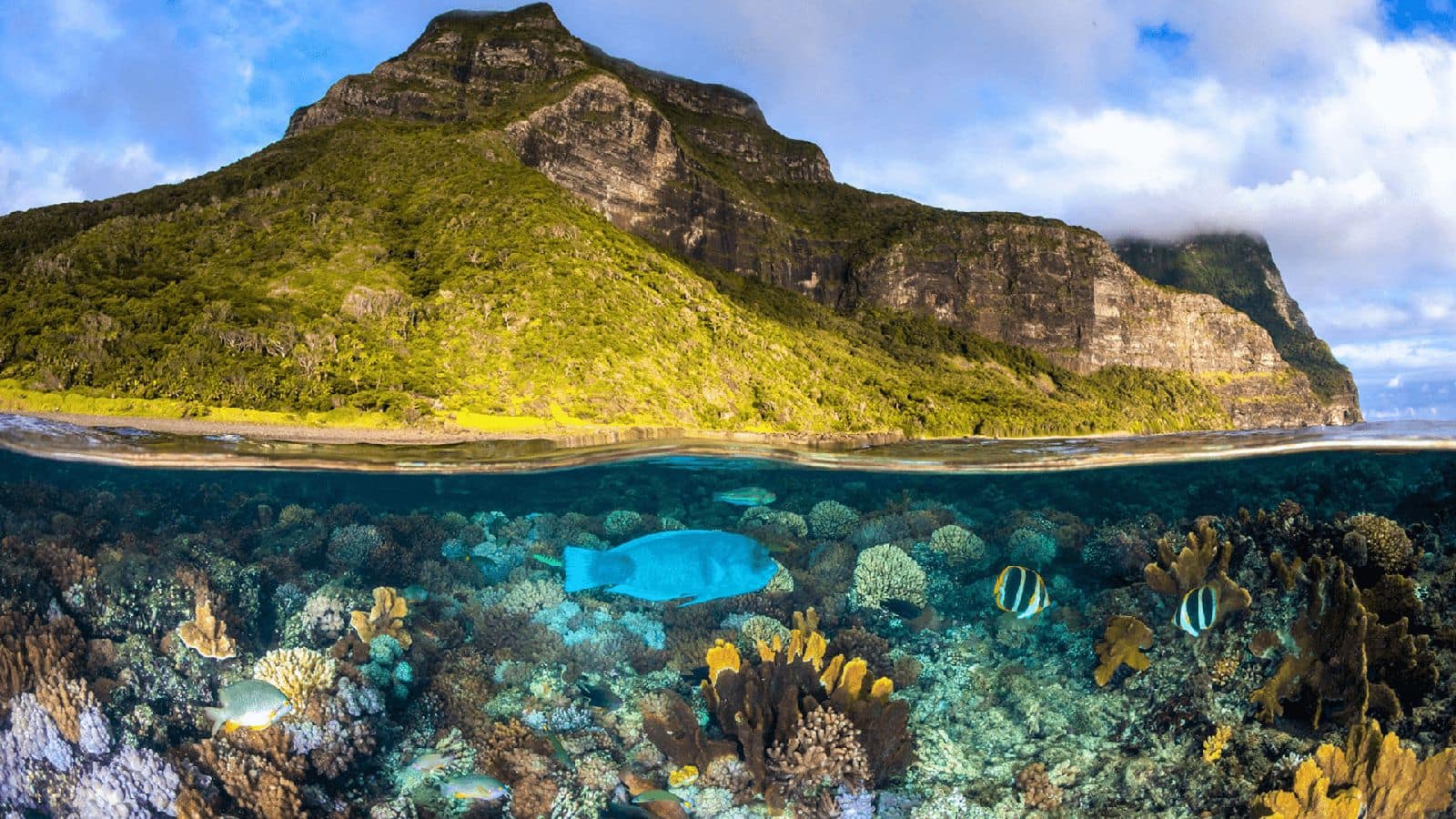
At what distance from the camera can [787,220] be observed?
88062 millimetres

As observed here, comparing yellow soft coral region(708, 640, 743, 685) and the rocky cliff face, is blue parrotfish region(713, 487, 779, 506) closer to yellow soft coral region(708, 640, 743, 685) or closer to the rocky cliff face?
yellow soft coral region(708, 640, 743, 685)

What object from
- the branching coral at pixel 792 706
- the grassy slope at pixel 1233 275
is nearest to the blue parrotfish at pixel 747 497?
the branching coral at pixel 792 706

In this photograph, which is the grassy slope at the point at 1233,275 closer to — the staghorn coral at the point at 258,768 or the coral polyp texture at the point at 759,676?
the coral polyp texture at the point at 759,676

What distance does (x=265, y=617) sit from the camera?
6980mm

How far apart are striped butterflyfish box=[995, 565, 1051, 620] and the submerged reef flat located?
0.02 metres

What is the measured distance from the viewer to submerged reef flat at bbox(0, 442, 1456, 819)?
16.9 ft

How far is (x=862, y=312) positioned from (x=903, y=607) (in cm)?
7768

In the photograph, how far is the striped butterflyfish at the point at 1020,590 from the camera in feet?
16.7

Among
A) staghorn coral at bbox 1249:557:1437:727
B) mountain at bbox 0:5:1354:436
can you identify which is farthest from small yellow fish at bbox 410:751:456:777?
mountain at bbox 0:5:1354:436

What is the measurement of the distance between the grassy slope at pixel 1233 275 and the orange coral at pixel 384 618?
13642 cm

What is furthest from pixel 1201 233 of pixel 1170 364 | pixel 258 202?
pixel 258 202

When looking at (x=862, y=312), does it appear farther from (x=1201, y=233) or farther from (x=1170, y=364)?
(x=1201, y=233)

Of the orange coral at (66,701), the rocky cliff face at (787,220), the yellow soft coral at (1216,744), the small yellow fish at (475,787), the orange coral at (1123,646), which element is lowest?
the small yellow fish at (475,787)

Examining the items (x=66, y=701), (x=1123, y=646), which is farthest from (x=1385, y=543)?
(x=66, y=701)
